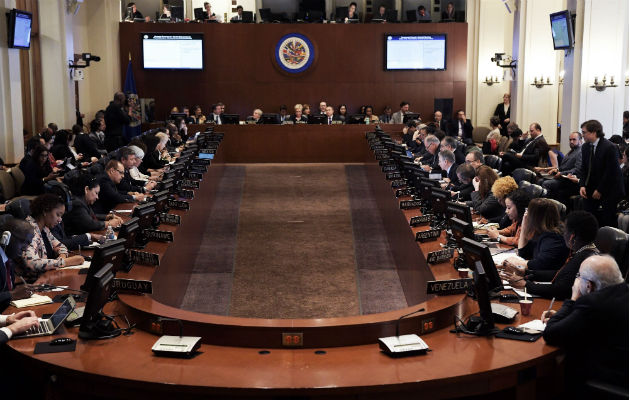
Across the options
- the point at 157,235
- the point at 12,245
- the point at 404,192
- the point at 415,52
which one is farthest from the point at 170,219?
the point at 415,52

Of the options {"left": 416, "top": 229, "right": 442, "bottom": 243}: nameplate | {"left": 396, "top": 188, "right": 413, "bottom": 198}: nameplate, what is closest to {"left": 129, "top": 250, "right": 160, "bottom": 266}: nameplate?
{"left": 416, "top": 229, "right": 442, "bottom": 243}: nameplate

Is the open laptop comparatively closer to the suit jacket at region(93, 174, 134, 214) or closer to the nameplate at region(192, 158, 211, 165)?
the suit jacket at region(93, 174, 134, 214)

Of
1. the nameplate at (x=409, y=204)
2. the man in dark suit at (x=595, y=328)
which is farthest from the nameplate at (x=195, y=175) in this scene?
the man in dark suit at (x=595, y=328)

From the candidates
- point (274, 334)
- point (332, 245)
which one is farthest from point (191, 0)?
point (274, 334)

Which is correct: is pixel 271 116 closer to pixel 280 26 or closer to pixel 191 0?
pixel 280 26

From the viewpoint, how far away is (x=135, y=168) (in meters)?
10.5

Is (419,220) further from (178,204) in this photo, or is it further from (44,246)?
(44,246)

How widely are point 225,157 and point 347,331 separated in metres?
11.0

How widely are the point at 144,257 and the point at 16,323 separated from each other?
3.84ft

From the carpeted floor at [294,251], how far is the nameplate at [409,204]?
0.82 metres

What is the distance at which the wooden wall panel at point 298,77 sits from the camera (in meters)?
17.5

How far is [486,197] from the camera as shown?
7.60 m

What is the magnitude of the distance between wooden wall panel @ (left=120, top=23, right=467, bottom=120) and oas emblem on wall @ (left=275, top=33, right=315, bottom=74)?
0.41 feet

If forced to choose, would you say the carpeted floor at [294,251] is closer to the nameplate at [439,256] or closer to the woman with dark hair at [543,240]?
the nameplate at [439,256]
